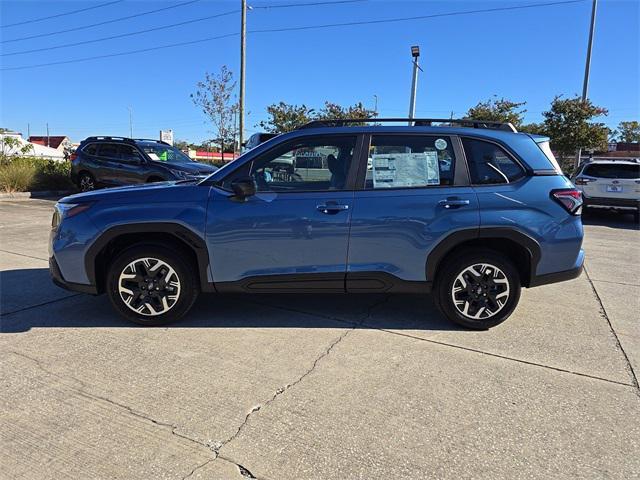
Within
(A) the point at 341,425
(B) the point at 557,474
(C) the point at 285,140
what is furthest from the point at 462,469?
(C) the point at 285,140

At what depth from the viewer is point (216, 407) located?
9.97ft

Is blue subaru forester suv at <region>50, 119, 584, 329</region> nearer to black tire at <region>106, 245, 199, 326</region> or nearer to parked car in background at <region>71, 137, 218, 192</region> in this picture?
black tire at <region>106, 245, 199, 326</region>

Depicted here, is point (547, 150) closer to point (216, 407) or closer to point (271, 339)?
point (271, 339)

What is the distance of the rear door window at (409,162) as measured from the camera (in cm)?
423

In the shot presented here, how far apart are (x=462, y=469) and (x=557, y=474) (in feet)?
1.56

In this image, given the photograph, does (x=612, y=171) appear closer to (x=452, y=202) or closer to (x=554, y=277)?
(x=554, y=277)

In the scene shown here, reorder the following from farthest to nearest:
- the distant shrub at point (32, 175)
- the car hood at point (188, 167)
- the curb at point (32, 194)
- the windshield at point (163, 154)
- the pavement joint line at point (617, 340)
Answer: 1. the distant shrub at point (32, 175)
2. the curb at point (32, 194)
3. the windshield at point (163, 154)
4. the car hood at point (188, 167)
5. the pavement joint line at point (617, 340)

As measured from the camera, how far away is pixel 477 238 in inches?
166

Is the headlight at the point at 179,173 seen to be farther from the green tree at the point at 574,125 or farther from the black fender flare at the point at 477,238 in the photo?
the green tree at the point at 574,125

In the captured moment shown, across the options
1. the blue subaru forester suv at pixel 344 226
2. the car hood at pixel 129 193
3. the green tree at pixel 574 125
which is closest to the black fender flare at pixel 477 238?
the blue subaru forester suv at pixel 344 226

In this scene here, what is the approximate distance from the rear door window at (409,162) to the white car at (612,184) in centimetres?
1047

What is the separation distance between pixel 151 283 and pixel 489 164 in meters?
3.17

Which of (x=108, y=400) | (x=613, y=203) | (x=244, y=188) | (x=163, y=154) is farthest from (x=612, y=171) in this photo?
(x=108, y=400)

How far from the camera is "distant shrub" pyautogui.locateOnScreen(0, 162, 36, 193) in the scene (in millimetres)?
15180
